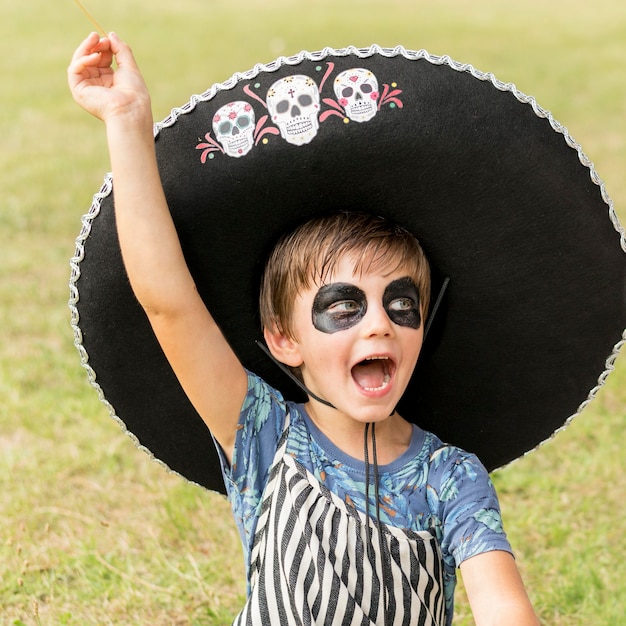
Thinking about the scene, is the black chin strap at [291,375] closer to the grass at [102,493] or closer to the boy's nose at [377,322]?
the boy's nose at [377,322]

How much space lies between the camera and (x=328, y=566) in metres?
2.12

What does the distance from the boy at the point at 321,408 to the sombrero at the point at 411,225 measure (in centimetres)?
10

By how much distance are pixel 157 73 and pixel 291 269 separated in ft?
35.2

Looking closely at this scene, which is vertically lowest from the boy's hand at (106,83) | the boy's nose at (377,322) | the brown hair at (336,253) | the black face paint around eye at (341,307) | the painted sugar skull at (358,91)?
the boy's nose at (377,322)

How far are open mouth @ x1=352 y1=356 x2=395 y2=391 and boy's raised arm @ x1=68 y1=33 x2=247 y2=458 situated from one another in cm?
27

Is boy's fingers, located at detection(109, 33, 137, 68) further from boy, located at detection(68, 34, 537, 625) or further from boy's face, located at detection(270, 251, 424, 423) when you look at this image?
boy's face, located at detection(270, 251, 424, 423)

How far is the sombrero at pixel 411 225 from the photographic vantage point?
2.08m

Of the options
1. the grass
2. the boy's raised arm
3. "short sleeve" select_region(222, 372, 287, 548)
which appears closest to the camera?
the boy's raised arm

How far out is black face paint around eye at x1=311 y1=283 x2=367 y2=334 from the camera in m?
2.18

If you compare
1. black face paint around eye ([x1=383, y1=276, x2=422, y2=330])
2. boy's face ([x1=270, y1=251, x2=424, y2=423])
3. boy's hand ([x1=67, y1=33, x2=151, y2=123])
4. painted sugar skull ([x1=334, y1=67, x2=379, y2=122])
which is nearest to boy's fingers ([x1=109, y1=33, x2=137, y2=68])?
boy's hand ([x1=67, y1=33, x2=151, y2=123])

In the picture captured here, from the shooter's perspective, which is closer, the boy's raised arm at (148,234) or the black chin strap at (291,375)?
the boy's raised arm at (148,234)

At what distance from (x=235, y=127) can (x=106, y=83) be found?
29cm

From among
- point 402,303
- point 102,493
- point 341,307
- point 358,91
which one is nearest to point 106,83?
point 358,91

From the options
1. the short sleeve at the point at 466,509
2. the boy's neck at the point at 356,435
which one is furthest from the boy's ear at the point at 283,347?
the short sleeve at the point at 466,509
